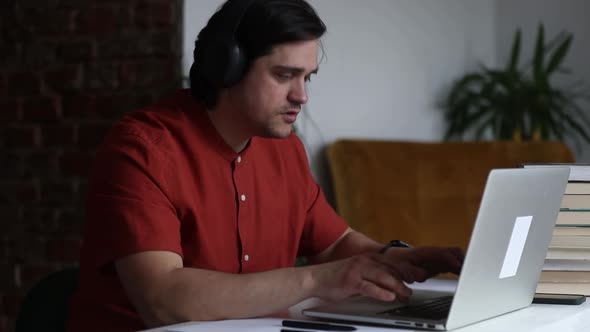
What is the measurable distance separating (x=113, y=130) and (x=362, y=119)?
216 centimetres

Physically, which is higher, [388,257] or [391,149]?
[388,257]

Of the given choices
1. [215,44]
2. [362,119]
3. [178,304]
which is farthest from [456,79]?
[178,304]

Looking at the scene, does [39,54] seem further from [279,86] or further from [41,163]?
[279,86]

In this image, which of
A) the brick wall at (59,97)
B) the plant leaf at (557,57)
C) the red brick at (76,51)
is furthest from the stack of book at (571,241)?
the plant leaf at (557,57)

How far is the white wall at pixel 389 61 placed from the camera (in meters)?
3.42

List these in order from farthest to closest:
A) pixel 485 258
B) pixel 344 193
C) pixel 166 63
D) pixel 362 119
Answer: pixel 362 119 < pixel 344 193 < pixel 166 63 < pixel 485 258

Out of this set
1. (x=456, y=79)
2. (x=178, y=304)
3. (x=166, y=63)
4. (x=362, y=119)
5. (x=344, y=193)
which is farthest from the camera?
(x=456, y=79)

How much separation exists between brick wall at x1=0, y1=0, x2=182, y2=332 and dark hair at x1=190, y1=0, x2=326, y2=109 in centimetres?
120

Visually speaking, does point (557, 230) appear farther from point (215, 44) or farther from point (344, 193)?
point (344, 193)

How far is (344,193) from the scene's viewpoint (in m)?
3.36

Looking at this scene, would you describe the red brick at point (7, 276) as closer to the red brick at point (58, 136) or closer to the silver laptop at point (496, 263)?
the red brick at point (58, 136)

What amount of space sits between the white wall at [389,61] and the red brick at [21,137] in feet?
2.23

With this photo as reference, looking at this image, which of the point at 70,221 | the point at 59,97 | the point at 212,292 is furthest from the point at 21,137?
the point at 212,292

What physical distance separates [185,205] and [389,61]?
7.83 feet
